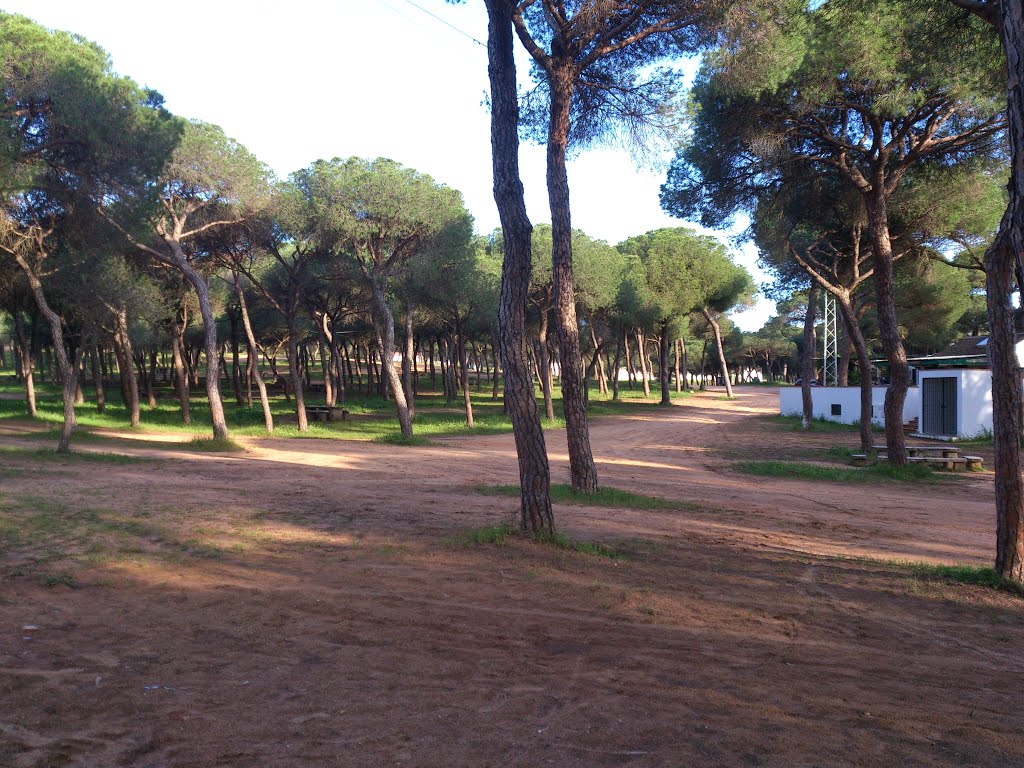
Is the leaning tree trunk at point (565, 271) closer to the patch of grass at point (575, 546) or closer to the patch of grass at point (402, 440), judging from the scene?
the patch of grass at point (575, 546)

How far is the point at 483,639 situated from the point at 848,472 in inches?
466

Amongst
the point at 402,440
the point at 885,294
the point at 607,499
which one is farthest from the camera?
the point at 402,440

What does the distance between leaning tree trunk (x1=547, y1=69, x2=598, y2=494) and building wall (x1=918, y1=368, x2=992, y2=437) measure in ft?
53.4

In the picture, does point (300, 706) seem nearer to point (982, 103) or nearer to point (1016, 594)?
point (1016, 594)

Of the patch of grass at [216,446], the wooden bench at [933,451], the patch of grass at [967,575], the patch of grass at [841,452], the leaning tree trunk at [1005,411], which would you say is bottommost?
the patch of grass at [841,452]

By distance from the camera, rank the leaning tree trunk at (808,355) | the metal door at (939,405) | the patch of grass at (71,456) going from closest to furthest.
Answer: the patch of grass at (71,456) → the metal door at (939,405) → the leaning tree trunk at (808,355)

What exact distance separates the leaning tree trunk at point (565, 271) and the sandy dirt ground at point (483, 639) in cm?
148

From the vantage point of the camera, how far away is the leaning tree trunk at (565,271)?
31.4ft

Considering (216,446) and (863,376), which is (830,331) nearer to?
(863,376)

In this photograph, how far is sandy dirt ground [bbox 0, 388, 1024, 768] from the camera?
121 inches

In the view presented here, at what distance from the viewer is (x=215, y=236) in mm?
20750

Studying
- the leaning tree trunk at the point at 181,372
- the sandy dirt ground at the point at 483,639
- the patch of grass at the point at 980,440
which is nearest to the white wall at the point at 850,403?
the patch of grass at the point at 980,440

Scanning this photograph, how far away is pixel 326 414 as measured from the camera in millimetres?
Answer: 26844

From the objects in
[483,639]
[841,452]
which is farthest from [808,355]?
[483,639]
